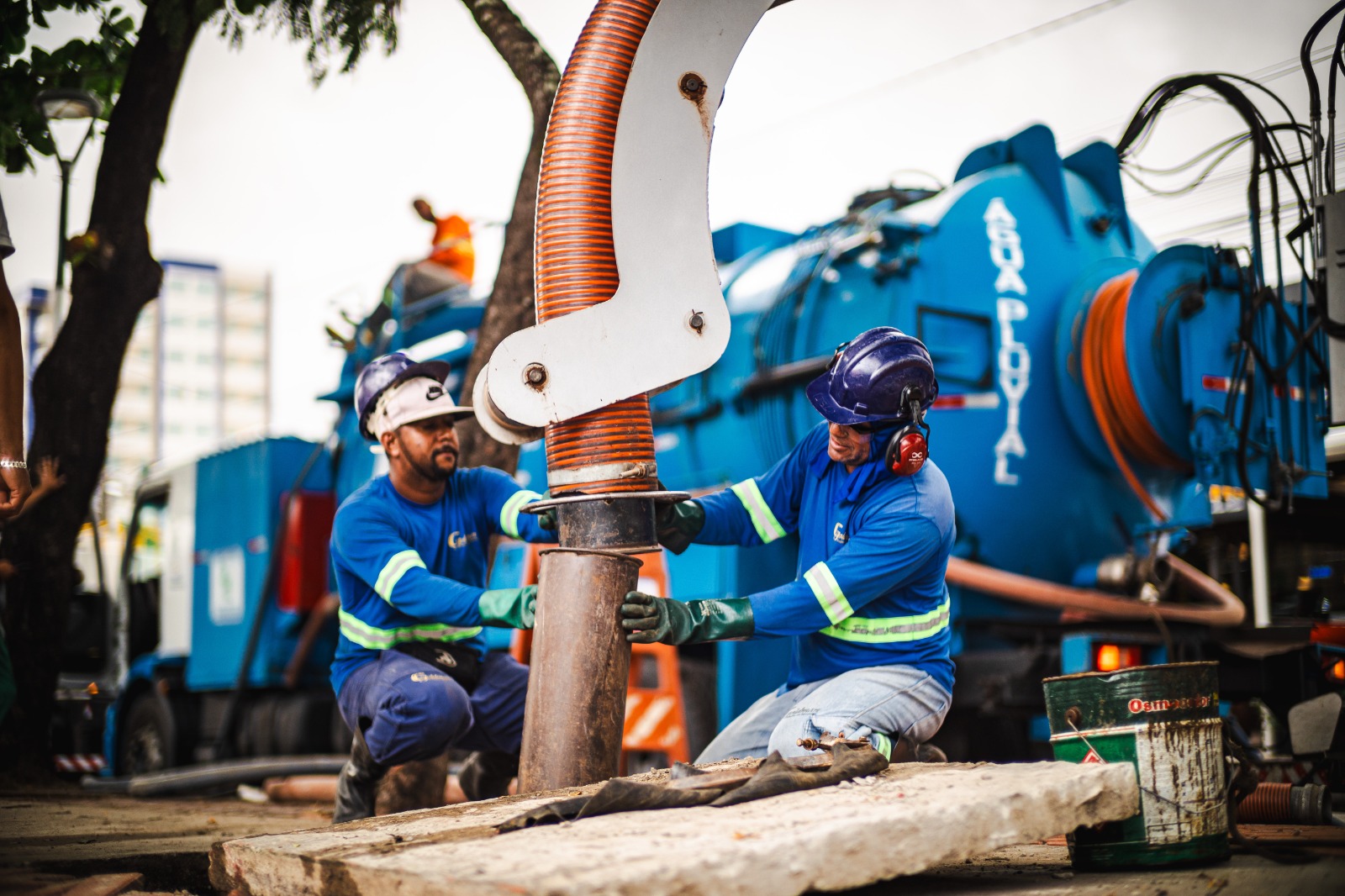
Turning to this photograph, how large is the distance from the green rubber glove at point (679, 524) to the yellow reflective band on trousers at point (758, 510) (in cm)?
17

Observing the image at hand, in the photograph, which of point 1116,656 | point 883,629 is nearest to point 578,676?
point 883,629

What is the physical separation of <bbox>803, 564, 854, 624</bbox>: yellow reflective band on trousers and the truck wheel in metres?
7.22

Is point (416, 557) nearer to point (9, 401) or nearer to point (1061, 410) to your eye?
point (9, 401)

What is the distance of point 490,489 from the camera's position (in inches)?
178

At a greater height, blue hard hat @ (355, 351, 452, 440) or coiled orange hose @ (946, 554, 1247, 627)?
blue hard hat @ (355, 351, 452, 440)

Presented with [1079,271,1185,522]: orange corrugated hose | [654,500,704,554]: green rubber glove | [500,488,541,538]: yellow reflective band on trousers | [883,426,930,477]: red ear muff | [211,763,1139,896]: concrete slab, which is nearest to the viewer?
[211,763,1139,896]: concrete slab

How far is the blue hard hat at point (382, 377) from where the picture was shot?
177 inches

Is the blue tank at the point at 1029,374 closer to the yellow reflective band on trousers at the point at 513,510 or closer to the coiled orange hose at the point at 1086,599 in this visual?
the coiled orange hose at the point at 1086,599

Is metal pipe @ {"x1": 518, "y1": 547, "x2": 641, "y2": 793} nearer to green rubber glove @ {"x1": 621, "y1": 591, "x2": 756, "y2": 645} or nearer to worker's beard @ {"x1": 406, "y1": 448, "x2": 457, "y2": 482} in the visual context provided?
green rubber glove @ {"x1": 621, "y1": 591, "x2": 756, "y2": 645}

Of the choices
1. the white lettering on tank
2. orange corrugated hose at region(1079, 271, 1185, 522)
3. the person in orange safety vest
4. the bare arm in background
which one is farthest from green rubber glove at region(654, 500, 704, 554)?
the person in orange safety vest

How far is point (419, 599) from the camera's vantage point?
155 inches

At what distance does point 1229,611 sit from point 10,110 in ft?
20.6

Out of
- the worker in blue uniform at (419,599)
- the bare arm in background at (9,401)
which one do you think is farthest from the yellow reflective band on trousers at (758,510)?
the bare arm in background at (9,401)

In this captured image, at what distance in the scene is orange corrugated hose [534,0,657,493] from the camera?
3504 mm
